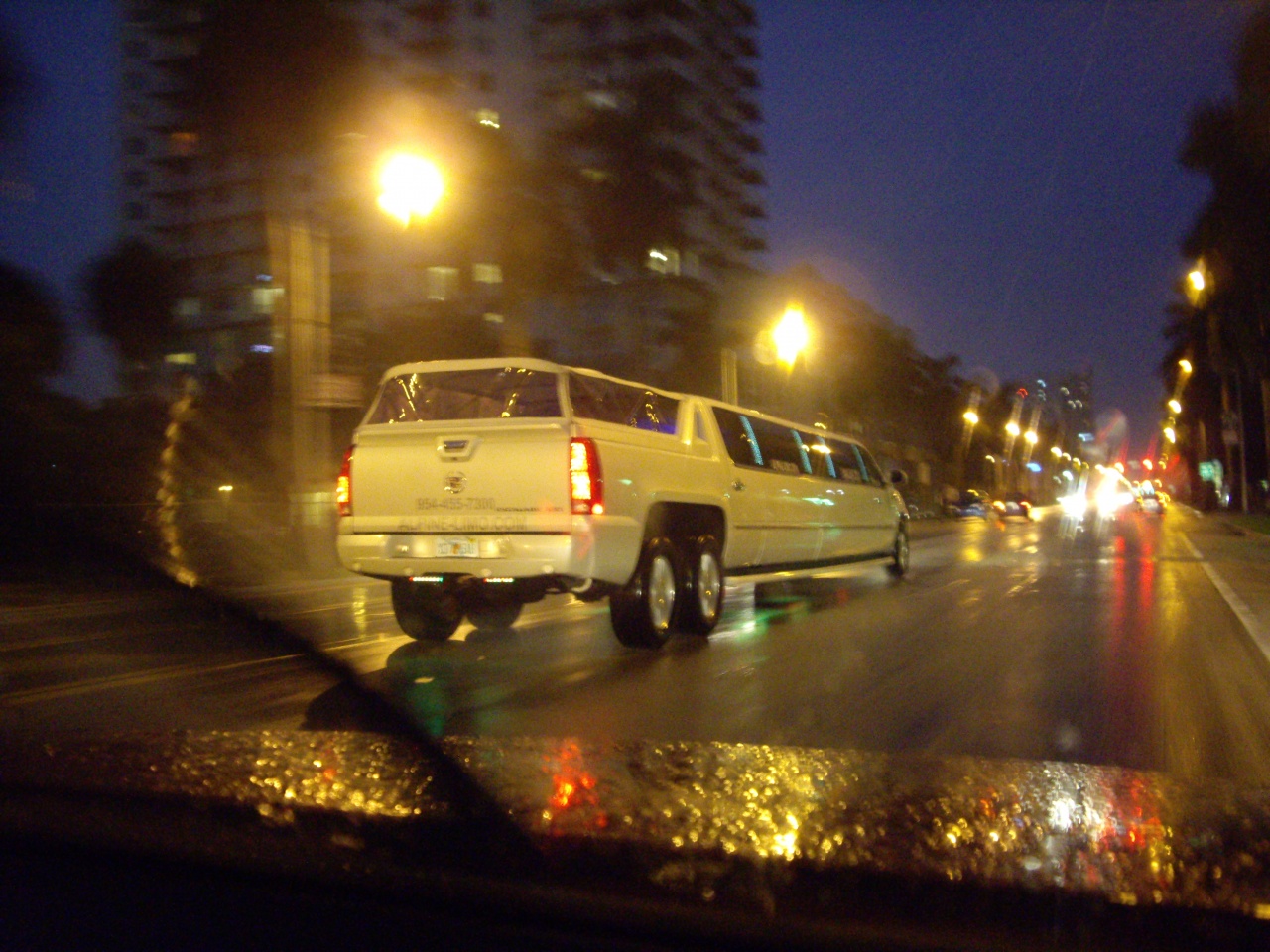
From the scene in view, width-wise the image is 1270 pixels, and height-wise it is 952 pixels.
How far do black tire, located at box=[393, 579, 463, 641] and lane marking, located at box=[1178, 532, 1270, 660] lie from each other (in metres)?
6.62

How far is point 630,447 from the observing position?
962 cm

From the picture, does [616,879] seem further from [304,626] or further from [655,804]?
[304,626]

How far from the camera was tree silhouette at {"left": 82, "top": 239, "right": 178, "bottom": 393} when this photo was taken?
107 feet

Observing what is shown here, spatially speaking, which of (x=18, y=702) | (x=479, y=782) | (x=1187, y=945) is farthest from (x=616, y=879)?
(x=18, y=702)

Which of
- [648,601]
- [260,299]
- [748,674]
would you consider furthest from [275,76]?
[260,299]

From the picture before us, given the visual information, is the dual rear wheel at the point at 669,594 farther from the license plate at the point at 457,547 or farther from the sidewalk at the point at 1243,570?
the sidewalk at the point at 1243,570

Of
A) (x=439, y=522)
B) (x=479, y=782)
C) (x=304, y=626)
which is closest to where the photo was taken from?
(x=479, y=782)

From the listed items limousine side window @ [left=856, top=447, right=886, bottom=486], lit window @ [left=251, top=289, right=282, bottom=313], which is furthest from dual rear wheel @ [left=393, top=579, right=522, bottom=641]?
lit window @ [left=251, top=289, right=282, bottom=313]

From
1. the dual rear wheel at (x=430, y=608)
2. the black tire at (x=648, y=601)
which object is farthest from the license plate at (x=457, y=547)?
the black tire at (x=648, y=601)

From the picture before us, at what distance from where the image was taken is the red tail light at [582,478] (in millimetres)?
8945

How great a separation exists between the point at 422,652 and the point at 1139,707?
5.43 meters

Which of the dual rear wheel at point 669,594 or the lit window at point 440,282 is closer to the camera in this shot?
the dual rear wheel at point 669,594

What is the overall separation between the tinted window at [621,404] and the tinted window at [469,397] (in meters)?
0.24

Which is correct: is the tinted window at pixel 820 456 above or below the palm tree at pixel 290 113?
below
